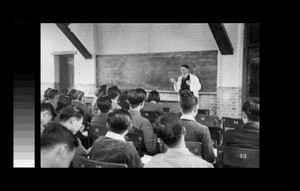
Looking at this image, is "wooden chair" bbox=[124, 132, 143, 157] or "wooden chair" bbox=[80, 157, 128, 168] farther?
"wooden chair" bbox=[124, 132, 143, 157]

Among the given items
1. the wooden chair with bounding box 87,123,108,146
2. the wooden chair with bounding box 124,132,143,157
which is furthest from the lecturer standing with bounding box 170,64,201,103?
the wooden chair with bounding box 124,132,143,157

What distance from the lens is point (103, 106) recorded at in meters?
3.53

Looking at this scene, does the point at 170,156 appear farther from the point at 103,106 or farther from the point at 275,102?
the point at 103,106

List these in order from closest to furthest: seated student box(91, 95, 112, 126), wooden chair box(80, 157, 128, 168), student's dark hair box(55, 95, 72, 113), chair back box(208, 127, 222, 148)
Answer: wooden chair box(80, 157, 128, 168), chair back box(208, 127, 222, 148), seated student box(91, 95, 112, 126), student's dark hair box(55, 95, 72, 113)

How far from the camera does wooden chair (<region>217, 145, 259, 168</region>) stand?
2.15 metres

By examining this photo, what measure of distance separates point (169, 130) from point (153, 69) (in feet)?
16.7

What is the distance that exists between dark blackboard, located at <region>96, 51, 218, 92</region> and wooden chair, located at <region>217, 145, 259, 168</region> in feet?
13.5

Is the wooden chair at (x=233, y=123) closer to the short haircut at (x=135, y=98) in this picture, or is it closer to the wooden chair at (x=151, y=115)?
the wooden chair at (x=151, y=115)

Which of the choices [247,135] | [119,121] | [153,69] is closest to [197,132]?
[247,135]

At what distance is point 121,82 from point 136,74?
1.61 ft

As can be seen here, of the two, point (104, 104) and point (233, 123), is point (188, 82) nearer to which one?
point (233, 123)

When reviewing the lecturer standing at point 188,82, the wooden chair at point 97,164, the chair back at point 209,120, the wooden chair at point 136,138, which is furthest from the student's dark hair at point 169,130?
the lecturer standing at point 188,82

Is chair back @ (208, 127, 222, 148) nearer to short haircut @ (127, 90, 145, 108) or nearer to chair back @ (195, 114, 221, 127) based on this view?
chair back @ (195, 114, 221, 127)
